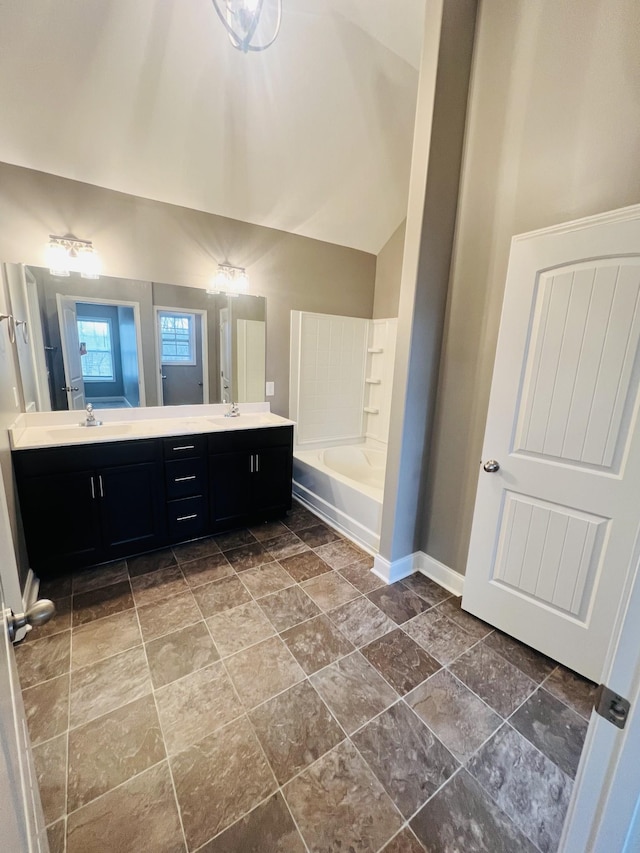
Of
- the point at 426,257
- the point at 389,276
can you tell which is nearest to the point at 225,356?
the point at 426,257

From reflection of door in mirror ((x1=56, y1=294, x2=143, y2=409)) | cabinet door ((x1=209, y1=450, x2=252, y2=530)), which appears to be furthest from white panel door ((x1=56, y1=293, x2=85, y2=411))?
cabinet door ((x1=209, y1=450, x2=252, y2=530))

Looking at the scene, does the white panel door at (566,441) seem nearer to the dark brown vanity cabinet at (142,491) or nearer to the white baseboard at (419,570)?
the white baseboard at (419,570)

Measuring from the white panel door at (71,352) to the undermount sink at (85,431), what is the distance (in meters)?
0.18

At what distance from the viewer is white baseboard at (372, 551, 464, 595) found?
2.24 metres

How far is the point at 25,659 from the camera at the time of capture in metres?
1.66

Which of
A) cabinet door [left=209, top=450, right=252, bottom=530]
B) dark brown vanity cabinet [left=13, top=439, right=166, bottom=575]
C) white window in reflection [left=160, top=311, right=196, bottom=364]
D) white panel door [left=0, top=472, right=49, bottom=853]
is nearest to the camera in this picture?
white panel door [left=0, top=472, right=49, bottom=853]

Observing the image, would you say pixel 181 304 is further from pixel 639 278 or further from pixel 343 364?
pixel 639 278

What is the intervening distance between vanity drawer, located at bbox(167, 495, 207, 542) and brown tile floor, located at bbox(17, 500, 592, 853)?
1.33 feet

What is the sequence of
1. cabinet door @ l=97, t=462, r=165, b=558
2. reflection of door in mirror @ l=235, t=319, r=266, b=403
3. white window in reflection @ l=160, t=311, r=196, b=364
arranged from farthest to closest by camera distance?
reflection of door in mirror @ l=235, t=319, r=266, b=403, white window in reflection @ l=160, t=311, r=196, b=364, cabinet door @ l=97, t=462, r=165, b=558

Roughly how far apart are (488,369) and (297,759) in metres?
1.93

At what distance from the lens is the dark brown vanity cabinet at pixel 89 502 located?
80.8 inches

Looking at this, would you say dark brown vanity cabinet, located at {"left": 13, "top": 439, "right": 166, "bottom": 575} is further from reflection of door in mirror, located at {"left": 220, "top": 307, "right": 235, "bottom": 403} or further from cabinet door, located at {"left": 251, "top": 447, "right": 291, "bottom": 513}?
reflection of door in mirror, located at {"left": 220, "top": 307, "right": 235, "bottom": 403}

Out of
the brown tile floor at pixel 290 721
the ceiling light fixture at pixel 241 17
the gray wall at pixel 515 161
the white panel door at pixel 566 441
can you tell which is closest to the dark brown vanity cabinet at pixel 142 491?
the brown tile floor at pixel 290 721

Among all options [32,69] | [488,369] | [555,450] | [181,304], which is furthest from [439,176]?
[32,69]
